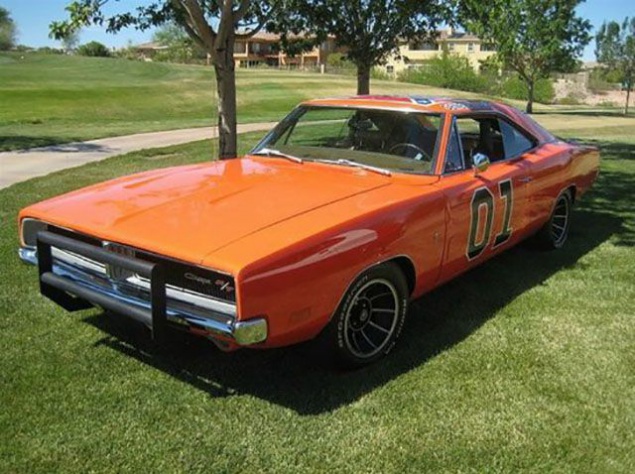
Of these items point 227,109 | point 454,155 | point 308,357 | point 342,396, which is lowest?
point 342,396

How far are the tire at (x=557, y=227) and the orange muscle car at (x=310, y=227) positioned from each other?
0.57 m

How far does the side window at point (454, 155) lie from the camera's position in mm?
4223

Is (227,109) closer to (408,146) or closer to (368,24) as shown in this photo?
(408,146)

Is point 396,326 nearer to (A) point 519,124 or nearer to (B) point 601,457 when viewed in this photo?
(B) point 601,457

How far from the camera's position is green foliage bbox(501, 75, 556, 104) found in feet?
176

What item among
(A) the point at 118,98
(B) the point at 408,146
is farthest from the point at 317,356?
(A) the point at 118,98

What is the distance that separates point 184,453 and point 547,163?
3.82m

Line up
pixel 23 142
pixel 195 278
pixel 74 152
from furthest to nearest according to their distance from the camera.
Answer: pixel 23 142 → pixel 74 152 → pixel 195 278

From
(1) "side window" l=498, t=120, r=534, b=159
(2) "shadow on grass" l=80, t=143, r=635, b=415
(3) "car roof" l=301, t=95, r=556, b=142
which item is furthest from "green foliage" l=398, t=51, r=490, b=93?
(2) "shadow on grass" l=80, t=143, r=635, b=415

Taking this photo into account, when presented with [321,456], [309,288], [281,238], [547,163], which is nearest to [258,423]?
[321,456]

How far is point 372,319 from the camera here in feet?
12.0

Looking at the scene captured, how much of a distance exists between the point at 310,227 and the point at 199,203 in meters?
0.74

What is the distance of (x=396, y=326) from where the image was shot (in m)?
3.75

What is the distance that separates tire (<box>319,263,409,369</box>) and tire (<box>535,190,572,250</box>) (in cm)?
252
